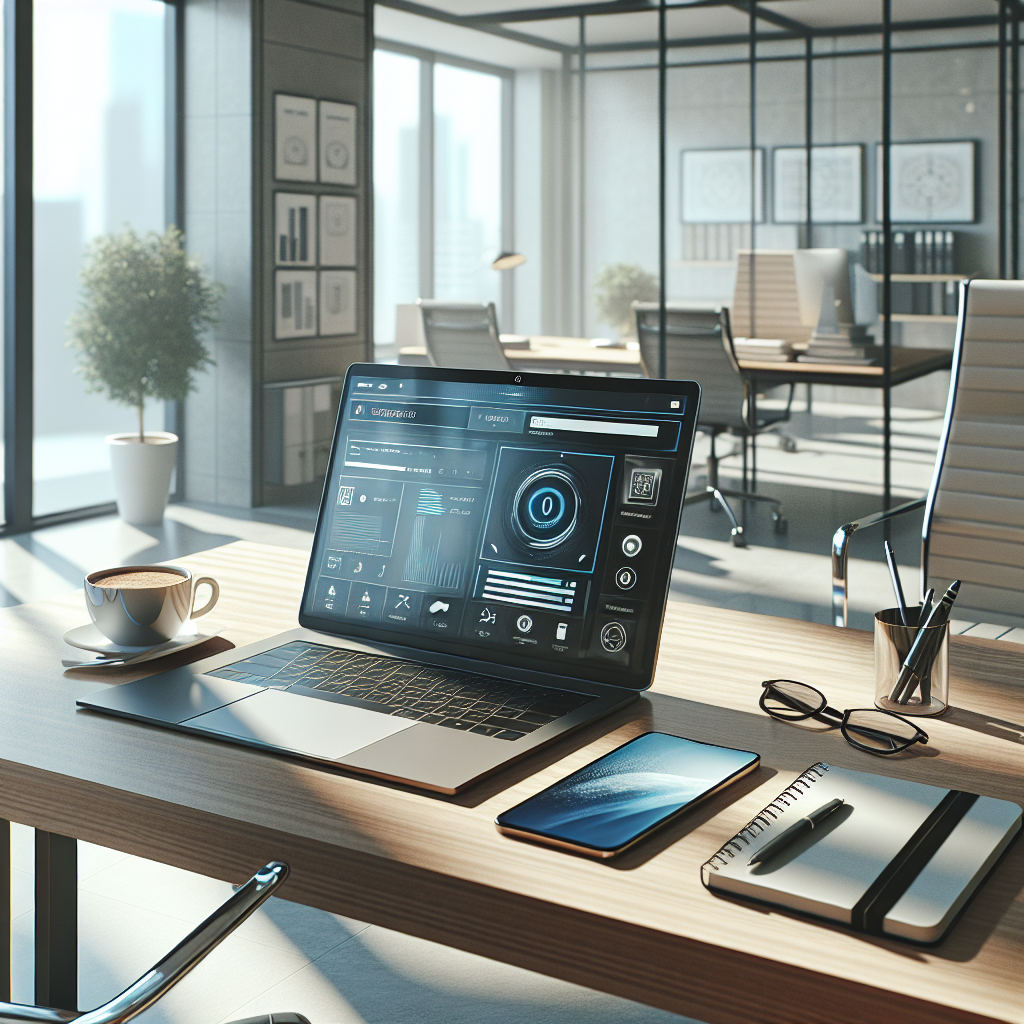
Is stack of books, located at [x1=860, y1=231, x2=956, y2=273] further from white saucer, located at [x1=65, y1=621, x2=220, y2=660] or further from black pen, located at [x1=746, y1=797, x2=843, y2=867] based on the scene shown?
black pen, located at [x1=746, y1=797, x2=843, y2=867]

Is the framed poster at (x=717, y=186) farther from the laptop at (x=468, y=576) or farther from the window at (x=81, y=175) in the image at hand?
the laptop at (x=468, y=576)

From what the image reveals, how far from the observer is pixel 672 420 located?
114cm

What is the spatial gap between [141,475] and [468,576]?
476cm

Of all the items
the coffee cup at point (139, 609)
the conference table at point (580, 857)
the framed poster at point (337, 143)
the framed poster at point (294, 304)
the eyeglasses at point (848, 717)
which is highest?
the framed poster at point (337, 143)

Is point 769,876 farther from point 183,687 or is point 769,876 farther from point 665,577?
point 183,687

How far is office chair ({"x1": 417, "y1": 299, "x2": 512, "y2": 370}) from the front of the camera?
5.57 meters

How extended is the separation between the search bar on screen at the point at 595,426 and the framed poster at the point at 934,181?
27.0 ft

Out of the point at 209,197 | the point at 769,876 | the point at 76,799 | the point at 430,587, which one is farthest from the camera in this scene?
the point at 209,197

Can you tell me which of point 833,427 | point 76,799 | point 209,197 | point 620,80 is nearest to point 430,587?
point 76,799

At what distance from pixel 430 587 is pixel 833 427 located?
7909mm

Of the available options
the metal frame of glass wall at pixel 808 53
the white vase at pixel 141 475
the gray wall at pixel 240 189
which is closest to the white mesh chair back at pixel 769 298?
the metal frame of glass wall at pixel 808 53

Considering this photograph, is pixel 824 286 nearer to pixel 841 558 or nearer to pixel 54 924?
pixel 841 558

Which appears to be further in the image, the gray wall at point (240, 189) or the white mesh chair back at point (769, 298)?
the white mesh chair back at point (769, 298)

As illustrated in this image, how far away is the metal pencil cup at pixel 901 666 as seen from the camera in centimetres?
108
